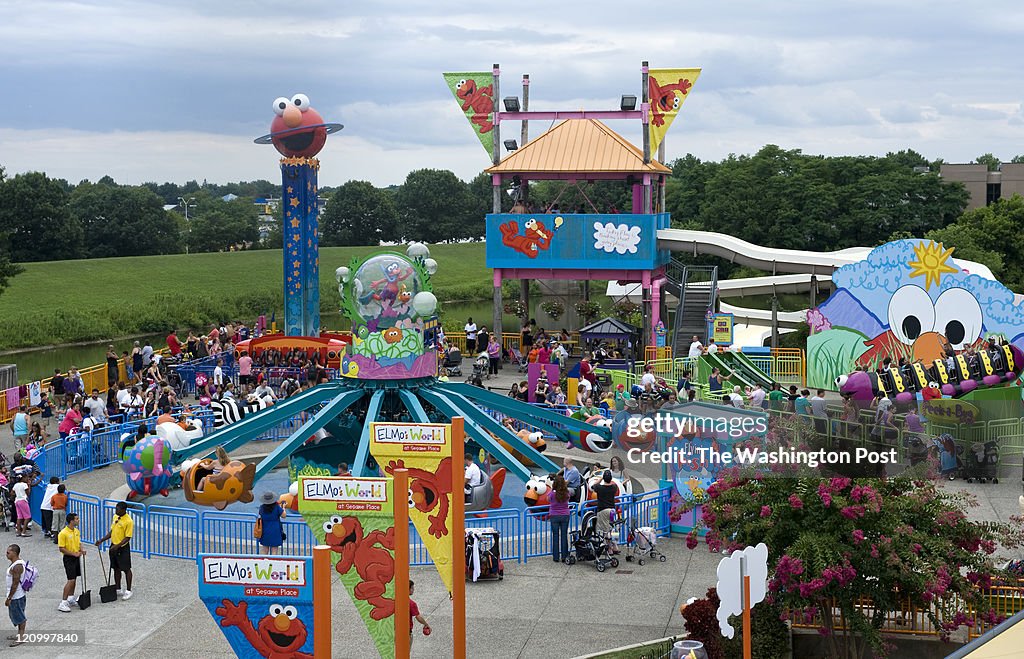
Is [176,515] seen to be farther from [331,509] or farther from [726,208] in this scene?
[726,208]

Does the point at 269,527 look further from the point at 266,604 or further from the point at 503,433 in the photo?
the point at 266,604

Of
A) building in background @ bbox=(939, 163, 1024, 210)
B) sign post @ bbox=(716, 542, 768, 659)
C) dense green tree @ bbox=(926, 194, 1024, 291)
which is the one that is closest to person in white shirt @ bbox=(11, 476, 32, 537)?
sign post @ bbox=(716, 542, 768, 659)

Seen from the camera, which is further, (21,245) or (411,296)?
(21,245)

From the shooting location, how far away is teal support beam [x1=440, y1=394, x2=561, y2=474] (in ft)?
74.9

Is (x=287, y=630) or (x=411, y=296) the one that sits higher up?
(x=411, y=296)

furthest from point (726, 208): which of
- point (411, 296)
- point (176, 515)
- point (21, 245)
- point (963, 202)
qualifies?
point (176, 515)

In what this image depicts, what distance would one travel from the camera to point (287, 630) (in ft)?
37.9

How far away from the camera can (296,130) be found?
34.5 metres

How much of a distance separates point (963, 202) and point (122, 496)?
5934 centimetres

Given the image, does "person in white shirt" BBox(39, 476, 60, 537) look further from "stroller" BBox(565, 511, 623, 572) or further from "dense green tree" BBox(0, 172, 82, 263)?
"dense green tree" BBox(0, 172, 82, 263)

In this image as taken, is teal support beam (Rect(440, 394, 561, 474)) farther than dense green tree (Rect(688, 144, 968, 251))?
No

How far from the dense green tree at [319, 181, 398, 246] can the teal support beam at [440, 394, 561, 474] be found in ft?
258

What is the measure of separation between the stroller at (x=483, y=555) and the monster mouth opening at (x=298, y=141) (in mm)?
18840

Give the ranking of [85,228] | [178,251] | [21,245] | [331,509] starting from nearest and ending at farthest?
[331,509] < [21,245] < [85,228] < [178,251]
